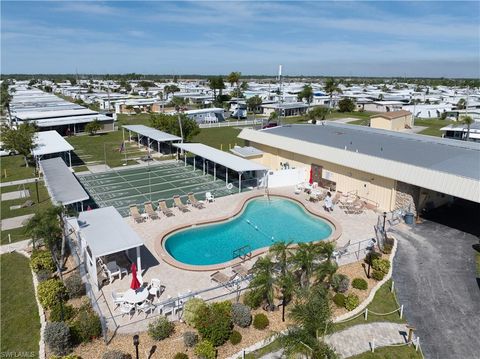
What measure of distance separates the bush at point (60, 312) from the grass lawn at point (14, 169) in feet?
75.9

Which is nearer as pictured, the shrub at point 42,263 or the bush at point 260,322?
the bush at point 260,322

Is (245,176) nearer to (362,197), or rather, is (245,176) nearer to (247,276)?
(362,197)

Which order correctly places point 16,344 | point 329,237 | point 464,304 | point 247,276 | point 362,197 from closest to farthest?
point 16,344 → point 464,304 → point 247,276 → point 329,237 → point 362,197

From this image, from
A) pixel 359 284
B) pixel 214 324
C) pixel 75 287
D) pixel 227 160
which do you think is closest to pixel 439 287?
pixel 359 284

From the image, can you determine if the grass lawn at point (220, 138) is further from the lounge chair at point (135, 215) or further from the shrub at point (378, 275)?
the shrub at point (378, 275)

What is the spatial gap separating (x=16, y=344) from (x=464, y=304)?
56.1 ft

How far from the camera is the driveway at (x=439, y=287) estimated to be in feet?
42.8

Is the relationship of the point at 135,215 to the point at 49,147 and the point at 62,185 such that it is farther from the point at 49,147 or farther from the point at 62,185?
the point at 49,147

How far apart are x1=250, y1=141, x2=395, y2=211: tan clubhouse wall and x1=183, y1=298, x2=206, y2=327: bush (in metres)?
15.9

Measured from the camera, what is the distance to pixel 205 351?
12.1 metres

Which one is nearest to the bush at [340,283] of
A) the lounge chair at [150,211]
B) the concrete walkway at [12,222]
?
the lounge chair at [150,211]

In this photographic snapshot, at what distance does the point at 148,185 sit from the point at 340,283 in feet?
67.0

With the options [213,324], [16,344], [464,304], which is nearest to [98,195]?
[16,344]

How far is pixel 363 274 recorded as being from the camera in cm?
1742
